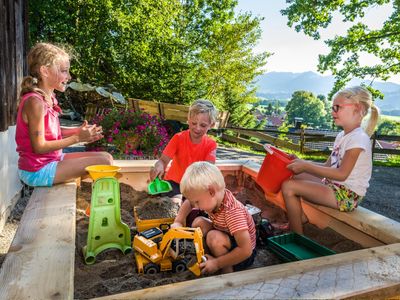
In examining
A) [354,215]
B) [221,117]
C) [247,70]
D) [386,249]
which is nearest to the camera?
[386,249]

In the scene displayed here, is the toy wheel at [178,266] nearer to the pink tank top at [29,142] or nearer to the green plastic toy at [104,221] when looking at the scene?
the green plastic toy at [104,221]

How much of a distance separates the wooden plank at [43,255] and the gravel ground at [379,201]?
783 millimetres

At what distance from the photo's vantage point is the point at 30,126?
6.72 feet

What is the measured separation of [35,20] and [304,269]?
1044 centimetres

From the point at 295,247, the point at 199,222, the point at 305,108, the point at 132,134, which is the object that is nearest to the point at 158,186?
the point at 199,222

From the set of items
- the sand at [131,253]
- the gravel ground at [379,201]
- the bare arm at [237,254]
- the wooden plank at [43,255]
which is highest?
the wooden plank at [43,255]

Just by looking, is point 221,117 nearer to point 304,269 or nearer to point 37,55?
point 37,55

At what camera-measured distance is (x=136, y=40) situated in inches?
402

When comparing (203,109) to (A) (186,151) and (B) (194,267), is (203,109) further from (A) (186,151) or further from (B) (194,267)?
(B) (194,267)

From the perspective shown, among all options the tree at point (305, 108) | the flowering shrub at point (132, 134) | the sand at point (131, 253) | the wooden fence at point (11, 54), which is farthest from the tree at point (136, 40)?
the tree at point (305, 108)

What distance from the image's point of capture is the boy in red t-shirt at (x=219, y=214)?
5.26 ft

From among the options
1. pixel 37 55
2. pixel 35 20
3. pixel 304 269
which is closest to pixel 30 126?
pixel 37 55

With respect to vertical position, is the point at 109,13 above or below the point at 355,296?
above

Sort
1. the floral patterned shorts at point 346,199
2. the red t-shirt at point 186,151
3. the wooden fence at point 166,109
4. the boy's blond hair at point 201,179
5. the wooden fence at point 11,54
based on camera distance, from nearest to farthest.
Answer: the boy's blond hair at point 201,179
the floral patterned shorts at point 346,199
the red t-shirt at point 186,151
the wooden fence at point 11,54
the wooden fence at point 166,109
